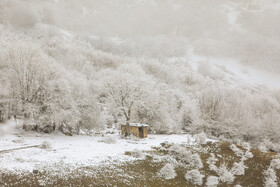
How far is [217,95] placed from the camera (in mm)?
47812

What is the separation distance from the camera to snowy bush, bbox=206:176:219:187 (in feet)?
53.0

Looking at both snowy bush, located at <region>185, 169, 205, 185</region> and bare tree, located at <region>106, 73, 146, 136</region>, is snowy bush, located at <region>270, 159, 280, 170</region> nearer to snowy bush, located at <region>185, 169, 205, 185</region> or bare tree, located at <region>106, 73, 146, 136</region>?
snowy bush, located at <region>185, 169, 205, 185</region>

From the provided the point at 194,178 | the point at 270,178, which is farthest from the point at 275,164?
the point at 194,178

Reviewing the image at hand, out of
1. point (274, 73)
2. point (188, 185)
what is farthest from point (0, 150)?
point (274, 73)

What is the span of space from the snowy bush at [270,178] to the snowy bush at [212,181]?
504 cm

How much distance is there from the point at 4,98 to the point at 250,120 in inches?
2093

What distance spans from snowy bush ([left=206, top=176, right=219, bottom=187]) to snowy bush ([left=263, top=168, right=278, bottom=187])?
5.04 metres

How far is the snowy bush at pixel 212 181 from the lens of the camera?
53.0 ft

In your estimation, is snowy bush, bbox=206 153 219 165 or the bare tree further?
Result: the bare tree

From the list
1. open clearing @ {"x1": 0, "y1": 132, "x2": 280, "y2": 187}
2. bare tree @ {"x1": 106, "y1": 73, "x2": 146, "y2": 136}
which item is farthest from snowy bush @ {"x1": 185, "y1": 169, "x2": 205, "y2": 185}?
bare tree @ {"x1": 106, "y1": 73, "x2": 146, "y2": 136}

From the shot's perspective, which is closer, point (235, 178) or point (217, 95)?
point (235, 178)

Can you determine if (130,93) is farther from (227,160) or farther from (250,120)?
(250,120)

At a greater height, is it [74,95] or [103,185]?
[74,95]

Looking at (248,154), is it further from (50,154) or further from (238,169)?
(50,154)
